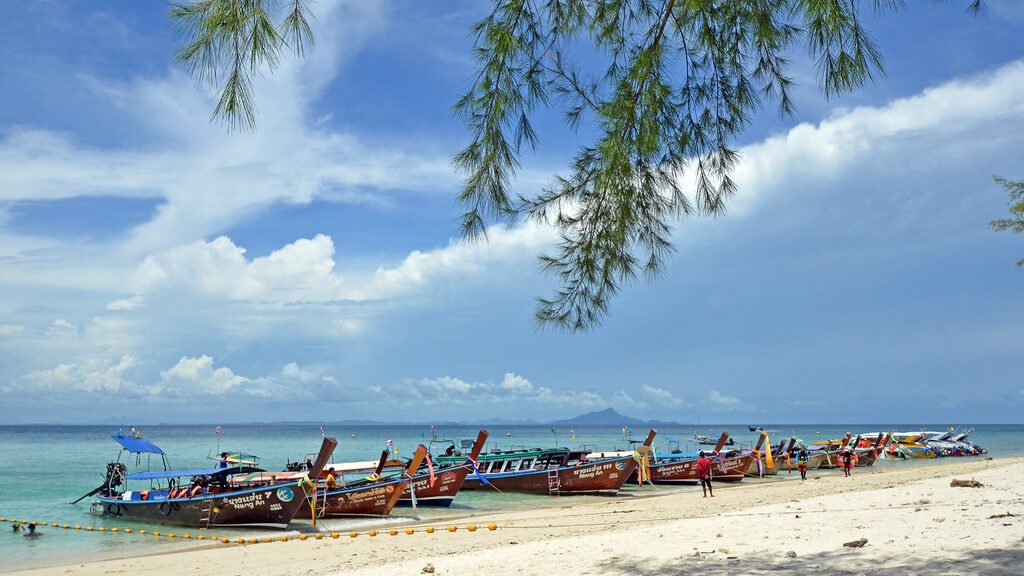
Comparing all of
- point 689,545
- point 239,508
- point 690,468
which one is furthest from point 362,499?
point 690,468

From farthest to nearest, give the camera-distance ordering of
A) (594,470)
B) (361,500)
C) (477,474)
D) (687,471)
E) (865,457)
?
1. (865,457)
2. (687,471)
3. (477,474)
4. (594,470)
5. (361,500)

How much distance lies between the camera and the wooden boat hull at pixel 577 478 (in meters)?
27.3

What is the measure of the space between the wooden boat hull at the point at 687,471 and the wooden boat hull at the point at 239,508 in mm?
16785

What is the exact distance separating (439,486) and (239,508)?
6.44 m

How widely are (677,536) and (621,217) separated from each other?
19.0ft

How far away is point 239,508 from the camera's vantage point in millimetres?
19531

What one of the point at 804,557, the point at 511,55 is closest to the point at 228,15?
the point at 511,55

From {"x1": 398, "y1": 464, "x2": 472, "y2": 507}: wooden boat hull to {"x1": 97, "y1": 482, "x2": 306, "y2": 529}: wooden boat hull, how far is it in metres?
5.05

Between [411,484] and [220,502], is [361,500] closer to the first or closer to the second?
[411,484]

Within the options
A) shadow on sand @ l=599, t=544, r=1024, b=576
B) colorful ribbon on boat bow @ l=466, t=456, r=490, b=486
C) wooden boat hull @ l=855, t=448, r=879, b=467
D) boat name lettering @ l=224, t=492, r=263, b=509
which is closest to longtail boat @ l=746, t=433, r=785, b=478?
wooden boat hull @ l=855, t=448, r=879, b=467

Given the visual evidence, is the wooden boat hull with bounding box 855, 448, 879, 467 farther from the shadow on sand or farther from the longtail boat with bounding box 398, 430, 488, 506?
the shadow on sand

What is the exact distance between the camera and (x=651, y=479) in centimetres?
3188

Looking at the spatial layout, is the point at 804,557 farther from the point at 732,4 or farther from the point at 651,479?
the point at 651,479

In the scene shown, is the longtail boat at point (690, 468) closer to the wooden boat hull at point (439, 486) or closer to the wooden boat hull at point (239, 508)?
the wooden boat hull at point (439, 486)
